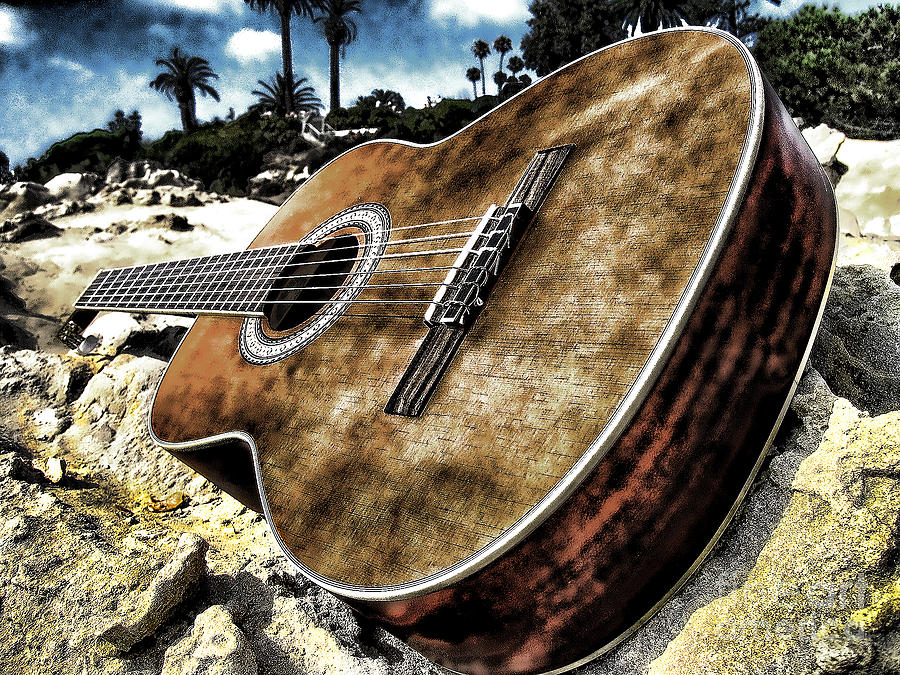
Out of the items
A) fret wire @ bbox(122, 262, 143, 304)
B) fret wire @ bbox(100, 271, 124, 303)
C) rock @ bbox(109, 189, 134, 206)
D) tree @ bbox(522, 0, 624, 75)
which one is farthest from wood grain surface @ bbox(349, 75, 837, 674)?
tree @ bbox(522, 0, 624, 75)

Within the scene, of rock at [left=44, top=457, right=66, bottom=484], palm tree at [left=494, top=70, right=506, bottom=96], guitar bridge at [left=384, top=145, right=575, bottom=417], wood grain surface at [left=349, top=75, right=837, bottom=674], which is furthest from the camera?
palm tree at [left=494, top=70, right=506, bottom=96]

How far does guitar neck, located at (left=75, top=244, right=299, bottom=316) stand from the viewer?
2.53m

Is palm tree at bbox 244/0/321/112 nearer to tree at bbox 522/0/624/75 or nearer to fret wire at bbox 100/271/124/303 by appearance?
tree at bbox 522/0/624/75

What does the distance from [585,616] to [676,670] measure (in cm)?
37

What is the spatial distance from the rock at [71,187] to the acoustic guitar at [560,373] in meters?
7.94

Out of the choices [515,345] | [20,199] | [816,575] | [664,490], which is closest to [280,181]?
[20,199]

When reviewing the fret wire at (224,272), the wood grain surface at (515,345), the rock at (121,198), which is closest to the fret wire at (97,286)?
A: the fret wire at (224,272)

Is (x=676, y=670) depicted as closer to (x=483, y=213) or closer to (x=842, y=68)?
(x=483, y=213)

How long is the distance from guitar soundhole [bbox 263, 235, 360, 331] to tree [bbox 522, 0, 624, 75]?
1976 centimetres

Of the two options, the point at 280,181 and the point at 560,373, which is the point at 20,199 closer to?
the point at 280,181

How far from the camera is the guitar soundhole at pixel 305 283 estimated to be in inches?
95.6

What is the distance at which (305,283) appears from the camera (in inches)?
103

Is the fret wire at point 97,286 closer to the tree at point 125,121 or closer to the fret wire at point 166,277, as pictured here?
the fret wire at point 166,277

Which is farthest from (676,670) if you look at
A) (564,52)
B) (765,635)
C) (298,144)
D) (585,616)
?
(564,52)
